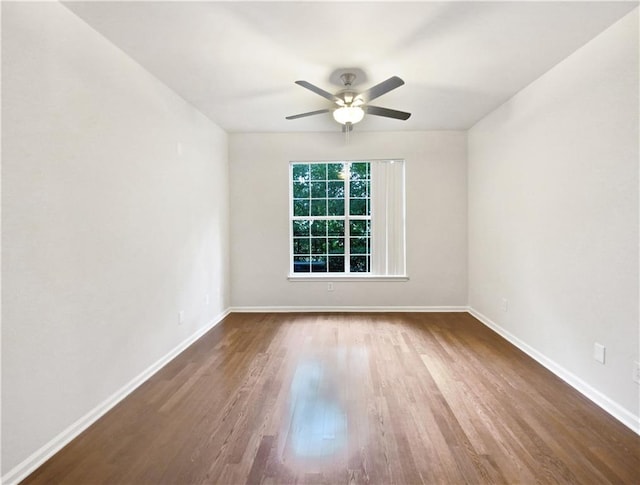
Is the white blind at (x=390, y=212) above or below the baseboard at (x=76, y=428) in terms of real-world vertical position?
above

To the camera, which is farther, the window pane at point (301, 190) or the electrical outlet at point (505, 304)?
the window pane at point (301, 190)

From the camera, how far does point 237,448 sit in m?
1.81

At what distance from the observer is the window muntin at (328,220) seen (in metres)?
4.88

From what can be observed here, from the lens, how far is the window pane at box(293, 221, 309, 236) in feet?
16.2

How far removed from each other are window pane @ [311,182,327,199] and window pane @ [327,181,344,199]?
7 centimetres

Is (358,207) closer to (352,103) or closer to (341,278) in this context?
(341,278)

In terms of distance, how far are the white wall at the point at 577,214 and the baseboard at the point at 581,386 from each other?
0.04 ft

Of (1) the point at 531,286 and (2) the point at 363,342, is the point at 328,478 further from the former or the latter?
(1) the point at 531,286

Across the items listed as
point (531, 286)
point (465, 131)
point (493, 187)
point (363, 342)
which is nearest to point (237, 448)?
point (363, 342)

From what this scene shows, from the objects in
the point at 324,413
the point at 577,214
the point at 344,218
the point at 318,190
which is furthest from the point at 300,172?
the point at 324,413

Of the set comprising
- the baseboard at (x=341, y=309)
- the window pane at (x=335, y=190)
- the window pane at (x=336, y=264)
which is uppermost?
the window pane at (x=335, y=190)

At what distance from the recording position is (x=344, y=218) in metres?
4.89

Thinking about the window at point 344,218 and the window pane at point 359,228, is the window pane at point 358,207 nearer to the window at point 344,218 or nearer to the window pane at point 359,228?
the window at point 344,218

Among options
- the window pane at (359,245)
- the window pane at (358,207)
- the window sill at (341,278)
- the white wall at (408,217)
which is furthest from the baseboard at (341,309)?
the window pane at (358,207)
